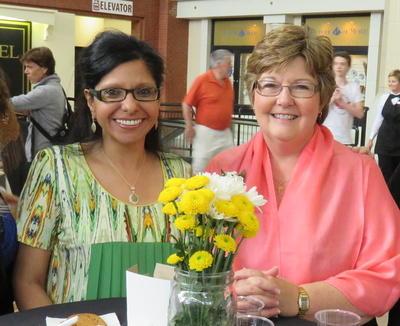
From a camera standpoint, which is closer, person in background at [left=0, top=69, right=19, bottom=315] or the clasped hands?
the clasped hands

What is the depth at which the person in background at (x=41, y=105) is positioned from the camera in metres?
5.71

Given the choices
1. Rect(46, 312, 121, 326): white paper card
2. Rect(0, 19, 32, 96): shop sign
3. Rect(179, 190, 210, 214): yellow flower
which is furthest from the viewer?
Rect(0, 19, 32, 96): shop sign

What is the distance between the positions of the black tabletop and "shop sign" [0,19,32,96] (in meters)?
13.3

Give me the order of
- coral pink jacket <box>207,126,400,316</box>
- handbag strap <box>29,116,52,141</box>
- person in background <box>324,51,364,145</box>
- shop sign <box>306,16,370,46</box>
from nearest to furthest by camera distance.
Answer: coral pink jacket <box>207,126,400,316</box>
handbag strap <box>29,116,52,141</box>
person in background <box>324,51,364,145</box>
shop sign <box>306,16,370,46</box>

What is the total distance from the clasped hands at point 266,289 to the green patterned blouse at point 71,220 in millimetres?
458

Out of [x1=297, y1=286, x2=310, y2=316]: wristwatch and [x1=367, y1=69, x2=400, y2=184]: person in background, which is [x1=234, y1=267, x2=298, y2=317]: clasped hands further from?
[x1=367, y1=69, x2=400, y2=184]: person in background

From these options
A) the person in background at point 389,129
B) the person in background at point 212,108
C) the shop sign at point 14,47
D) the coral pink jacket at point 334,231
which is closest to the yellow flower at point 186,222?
the coral pink jacket at point 334,231

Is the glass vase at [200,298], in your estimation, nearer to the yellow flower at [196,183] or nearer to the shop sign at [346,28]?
the yellow flower at [196,183]

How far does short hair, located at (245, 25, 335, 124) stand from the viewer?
86.1 inches

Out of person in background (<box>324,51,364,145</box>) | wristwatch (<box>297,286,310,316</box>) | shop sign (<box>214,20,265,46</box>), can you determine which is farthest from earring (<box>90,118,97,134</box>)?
shop sign (<box>214,20,265,46</box>)

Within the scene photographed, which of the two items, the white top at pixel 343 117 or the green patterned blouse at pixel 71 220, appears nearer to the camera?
the green patterned blouse at pixel 71 220

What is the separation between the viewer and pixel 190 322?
140 cm

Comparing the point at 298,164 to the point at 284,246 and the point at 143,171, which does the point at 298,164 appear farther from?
the point at 143,171

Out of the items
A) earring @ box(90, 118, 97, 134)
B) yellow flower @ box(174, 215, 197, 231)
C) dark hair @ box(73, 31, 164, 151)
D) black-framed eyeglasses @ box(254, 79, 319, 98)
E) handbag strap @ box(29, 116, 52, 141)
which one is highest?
dark hair @ box(73, 31, 164, 151)
